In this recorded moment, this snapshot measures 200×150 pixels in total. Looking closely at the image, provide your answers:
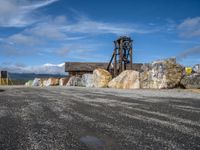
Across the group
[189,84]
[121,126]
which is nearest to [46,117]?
[121,126]

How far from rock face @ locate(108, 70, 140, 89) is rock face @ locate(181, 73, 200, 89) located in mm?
4553

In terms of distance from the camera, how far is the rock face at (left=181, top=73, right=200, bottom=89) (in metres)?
21.4

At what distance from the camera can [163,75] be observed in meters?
23.5

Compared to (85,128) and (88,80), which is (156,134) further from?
(88,80)

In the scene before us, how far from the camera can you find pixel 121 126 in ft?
19.2

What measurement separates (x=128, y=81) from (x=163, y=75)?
14.5 feet

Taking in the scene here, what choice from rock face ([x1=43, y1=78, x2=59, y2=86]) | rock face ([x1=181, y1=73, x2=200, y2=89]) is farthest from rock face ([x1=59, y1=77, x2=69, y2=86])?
rock face ([x1=181, y1=73, x2=200, y2=89])

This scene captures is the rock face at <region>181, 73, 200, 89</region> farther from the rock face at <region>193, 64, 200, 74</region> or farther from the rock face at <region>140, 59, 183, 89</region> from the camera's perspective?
the rock face at <region>193, 64, 200, 74</region>

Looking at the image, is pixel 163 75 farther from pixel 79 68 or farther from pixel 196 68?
pixel 79 68

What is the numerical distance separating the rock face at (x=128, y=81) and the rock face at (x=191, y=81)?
4.55 metres

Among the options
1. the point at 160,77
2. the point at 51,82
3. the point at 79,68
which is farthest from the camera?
the point at 79,68

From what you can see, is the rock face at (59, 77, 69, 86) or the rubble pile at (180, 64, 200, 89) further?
the rock face at (59, 77, 69, 86)

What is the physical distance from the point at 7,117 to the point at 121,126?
3.06 metres

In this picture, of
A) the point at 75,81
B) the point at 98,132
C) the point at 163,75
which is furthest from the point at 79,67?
the point at 98,132
